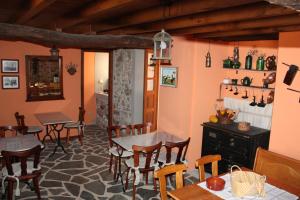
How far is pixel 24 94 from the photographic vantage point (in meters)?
6.38

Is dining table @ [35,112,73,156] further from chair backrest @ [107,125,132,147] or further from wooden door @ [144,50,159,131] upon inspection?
wooden door @ [144,50,159,131]

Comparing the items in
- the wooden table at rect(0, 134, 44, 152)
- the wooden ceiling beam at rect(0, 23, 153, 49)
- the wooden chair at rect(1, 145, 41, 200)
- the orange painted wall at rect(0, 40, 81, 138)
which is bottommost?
the wooden chair at rect(1, 145, 41, 200)

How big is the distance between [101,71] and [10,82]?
314 cm

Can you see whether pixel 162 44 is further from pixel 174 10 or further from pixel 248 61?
pixel 248 61

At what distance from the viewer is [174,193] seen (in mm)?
2613

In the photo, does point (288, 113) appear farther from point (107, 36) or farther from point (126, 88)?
point (126, 88)

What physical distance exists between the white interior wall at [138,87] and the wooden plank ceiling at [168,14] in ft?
7.71

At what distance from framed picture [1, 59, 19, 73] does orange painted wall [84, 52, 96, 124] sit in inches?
96.9

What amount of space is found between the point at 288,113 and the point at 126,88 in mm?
4324

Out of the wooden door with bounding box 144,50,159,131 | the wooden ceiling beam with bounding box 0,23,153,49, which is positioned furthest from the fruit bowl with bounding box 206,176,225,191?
the wooden door with bounding box 144,50,159,131

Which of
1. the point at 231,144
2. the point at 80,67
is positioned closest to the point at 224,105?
the point at 231,144

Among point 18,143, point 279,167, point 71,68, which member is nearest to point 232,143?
point 279,167

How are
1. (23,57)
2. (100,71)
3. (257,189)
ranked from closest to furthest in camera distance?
(257,189) < (23,57) < (100,71)

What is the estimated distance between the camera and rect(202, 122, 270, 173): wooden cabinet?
426cm
